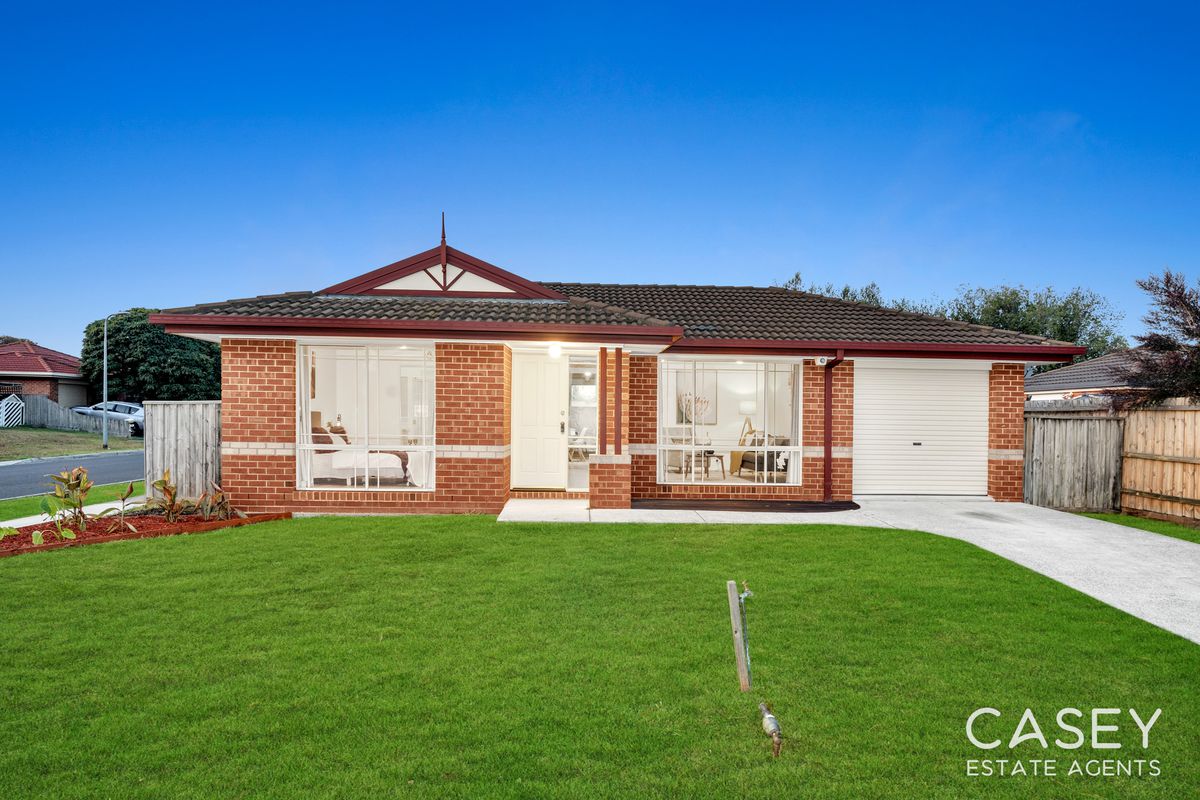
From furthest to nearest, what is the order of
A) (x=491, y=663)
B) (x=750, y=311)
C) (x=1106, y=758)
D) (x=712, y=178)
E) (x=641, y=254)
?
1. (x=641, y=254)
2. (x=712, y=178)
3. (x=750, y=311)
4. (x=491, y=663)
5. (x=1106, y=758)

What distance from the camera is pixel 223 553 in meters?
7.29

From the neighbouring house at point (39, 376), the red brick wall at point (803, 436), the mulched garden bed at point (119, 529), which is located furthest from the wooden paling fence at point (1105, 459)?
the neighbouring house at point (39, 376)

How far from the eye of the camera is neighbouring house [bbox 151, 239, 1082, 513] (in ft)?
32.3

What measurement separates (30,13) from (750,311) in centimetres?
2223

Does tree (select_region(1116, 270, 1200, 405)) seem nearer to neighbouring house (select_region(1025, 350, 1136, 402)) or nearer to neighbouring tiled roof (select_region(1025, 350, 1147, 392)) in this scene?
neighbouring house (select_region(1025, 350, 1136, 402))

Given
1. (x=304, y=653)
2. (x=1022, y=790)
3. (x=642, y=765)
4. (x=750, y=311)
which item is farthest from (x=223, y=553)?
(x=750, y=311)

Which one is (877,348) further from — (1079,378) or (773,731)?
(1079,378)

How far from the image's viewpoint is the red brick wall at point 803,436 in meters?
11.6

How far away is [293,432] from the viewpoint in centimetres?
991

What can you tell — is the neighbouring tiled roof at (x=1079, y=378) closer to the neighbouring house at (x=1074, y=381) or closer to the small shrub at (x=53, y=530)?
Result: the neighbouring house at (x=1074, y=381)

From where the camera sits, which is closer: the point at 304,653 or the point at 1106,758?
the point at 1106,758

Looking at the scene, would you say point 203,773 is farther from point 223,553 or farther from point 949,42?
point 949,42

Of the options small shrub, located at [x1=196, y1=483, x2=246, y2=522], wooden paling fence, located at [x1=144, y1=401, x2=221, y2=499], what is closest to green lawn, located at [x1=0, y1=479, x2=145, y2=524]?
wooden paling fence, located at [x1=144, y1=401, x2=221, y2=499]

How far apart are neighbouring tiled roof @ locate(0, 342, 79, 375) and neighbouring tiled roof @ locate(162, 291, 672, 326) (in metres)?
40.3
